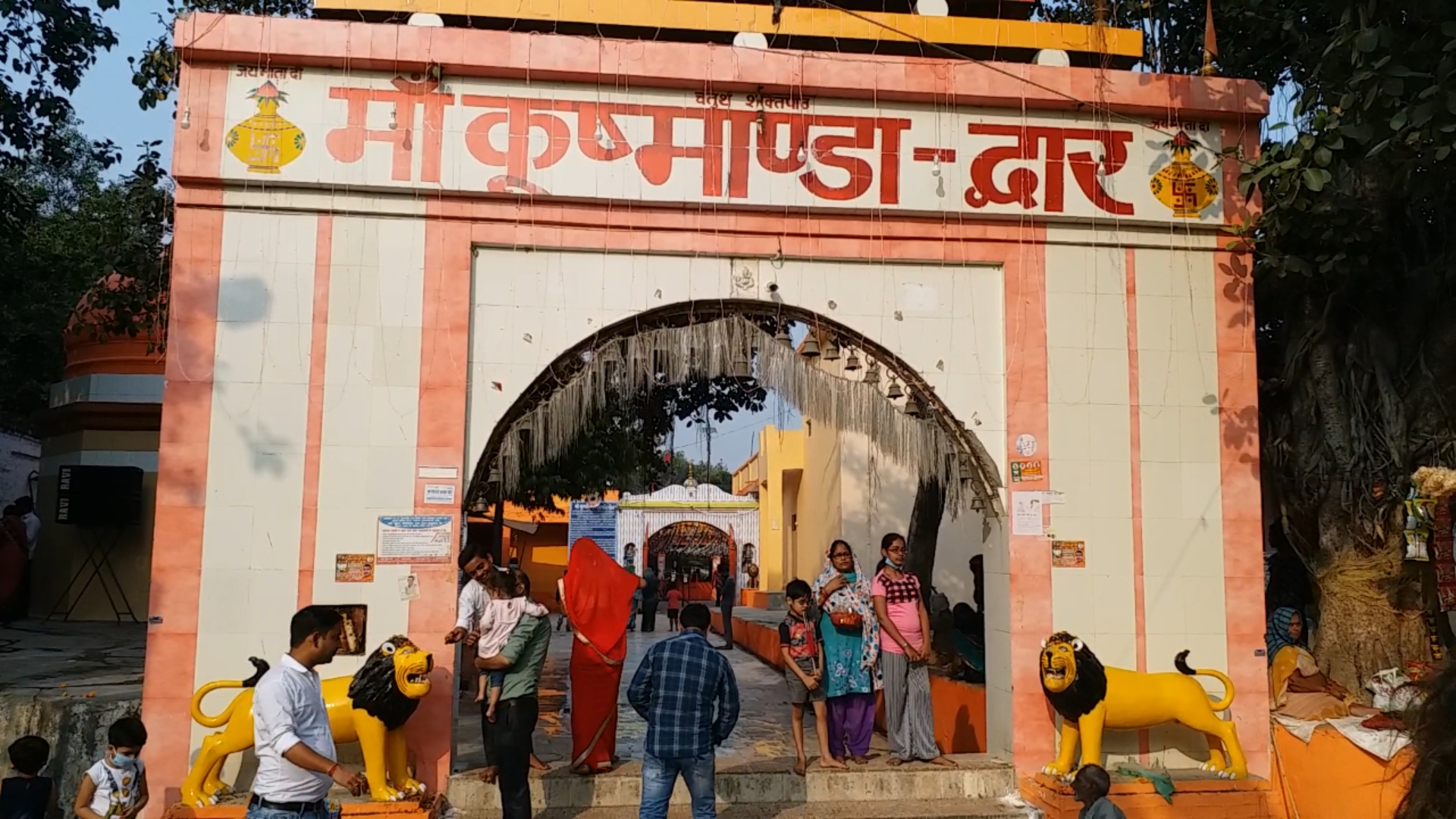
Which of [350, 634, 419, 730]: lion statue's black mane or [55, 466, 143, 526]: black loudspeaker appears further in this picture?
[55, 466, 143, 526]: black loudspeaker

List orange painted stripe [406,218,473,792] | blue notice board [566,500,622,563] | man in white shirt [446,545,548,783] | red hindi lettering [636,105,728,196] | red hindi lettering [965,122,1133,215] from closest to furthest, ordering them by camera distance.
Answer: man in white shirt [446,545,548,783] → orange painted stripe [406,218,473,792] → red hindi lettering [636,105,728,196] → red hindi lettering [965,122,1133,215] → blue notice board [566,500,622,563]

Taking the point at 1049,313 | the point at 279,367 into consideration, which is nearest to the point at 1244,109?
the point at 1049,313

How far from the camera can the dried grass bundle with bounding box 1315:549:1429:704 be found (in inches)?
282

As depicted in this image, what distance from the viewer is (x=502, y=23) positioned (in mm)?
7414

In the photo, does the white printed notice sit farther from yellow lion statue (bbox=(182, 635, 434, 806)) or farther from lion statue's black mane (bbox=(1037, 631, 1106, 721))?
lion statue's black mane (bbox=(1037, 631, 1106, 721))

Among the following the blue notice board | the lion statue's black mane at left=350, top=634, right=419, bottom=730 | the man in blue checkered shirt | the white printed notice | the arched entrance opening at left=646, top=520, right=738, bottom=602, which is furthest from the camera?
the arched entrance opening at left=646, top=520, right=738, bottom=602

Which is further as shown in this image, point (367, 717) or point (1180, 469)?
point (1180, 469)

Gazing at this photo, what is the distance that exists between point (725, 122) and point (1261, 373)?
4584 millimetres

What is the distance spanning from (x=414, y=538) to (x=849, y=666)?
2.89m

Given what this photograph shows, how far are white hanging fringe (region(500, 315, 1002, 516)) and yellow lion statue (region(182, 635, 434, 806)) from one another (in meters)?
1.47

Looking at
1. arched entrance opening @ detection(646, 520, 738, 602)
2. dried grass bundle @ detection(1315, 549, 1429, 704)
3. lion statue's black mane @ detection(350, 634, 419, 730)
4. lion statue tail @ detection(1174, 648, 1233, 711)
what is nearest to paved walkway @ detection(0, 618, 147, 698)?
lion statue's black mane @ detection(350, 634, 419, 730)

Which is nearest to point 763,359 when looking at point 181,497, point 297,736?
point 181,497

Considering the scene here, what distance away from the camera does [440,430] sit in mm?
6711

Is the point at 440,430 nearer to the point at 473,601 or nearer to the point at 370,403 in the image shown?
the point at 370,403
